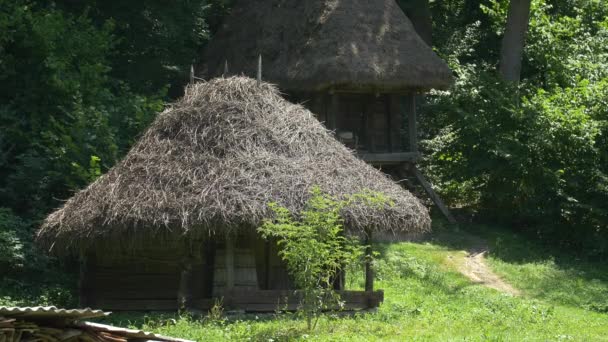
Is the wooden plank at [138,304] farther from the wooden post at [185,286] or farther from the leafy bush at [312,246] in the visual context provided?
the leafy bush at [312,246]

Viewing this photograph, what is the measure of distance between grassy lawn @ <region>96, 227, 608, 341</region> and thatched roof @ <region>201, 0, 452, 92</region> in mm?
3472

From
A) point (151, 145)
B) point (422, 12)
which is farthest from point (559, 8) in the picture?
point (151, 145)

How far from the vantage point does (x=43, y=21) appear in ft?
65.1

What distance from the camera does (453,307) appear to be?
16422mm

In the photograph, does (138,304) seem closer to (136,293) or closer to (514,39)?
(136,293)

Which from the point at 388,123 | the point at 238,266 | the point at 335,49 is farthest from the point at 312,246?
the point at 388,123

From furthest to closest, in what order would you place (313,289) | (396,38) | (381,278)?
(396,38) < (381,278) < (313,289)

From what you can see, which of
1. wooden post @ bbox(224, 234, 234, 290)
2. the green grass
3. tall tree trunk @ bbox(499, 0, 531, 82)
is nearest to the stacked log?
the green grass

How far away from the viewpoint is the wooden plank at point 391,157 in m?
22.9

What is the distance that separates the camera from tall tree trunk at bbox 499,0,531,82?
24.8 metres

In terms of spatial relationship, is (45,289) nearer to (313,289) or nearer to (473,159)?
(313,289)

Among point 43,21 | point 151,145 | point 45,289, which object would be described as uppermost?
point 43,21

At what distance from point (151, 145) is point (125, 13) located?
7.97 meters

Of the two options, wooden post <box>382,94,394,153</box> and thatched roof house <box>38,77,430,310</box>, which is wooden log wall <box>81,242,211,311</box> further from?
wooden post <box>382,94,394,153</box>
